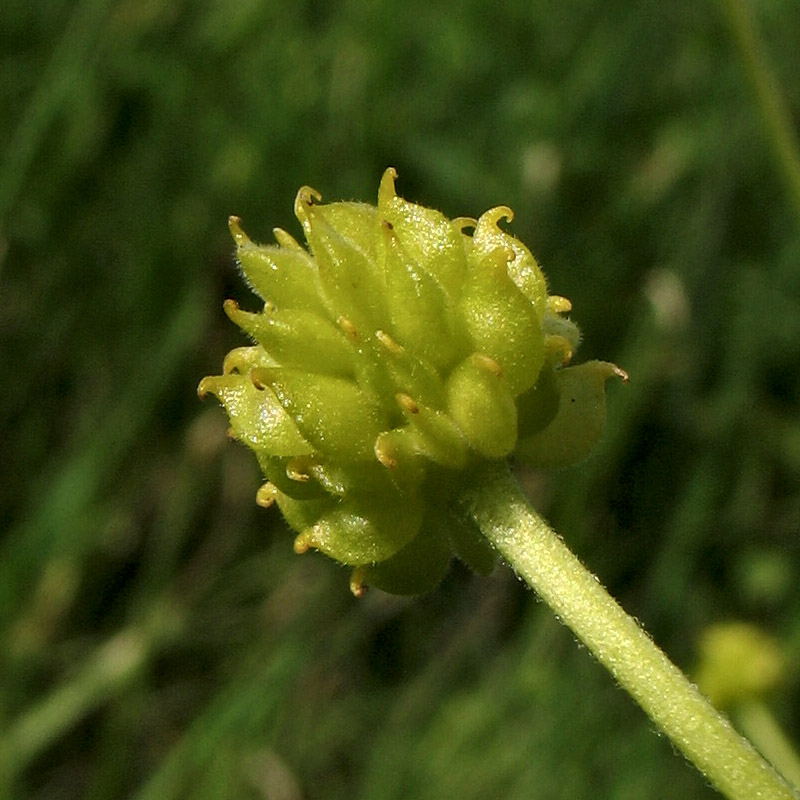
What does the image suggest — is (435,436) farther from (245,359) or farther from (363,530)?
(245,359)

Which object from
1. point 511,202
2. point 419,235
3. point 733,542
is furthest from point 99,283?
point 419,235

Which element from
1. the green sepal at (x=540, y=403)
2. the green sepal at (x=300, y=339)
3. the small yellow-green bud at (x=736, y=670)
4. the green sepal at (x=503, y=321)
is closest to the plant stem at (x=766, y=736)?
the small yellow-green bud at (x=736, y=670)

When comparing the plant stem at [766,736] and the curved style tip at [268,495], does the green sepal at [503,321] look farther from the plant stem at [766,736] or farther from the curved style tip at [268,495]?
the plant stem at [766,736]

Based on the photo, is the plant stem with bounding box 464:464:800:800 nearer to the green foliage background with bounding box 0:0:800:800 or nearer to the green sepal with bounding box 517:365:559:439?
the green sepal with bounding box 517:365:559:439

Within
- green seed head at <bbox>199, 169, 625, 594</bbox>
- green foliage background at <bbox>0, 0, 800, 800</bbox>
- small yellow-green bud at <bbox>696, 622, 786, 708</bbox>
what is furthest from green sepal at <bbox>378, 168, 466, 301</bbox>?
green foliage background at <bbox>0, 0, 800, 800</bbox>

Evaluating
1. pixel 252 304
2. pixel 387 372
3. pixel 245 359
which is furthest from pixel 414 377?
pixel 252 304
